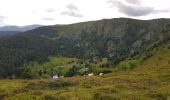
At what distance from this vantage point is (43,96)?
52406 mm

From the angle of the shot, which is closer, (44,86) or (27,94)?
(27,94)

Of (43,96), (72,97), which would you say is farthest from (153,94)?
(43,96)

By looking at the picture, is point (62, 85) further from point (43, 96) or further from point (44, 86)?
point (43, 96)

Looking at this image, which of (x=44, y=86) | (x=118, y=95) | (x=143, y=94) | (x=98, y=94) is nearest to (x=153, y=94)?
(x=143, y=94)

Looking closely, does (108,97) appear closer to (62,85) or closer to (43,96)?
(43,96)

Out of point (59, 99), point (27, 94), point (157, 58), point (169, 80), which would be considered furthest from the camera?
point (157, 58)

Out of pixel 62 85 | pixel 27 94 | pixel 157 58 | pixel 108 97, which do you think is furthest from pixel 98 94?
pixel 157 58

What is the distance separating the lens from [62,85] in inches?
2842

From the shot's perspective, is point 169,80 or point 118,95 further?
point 169,80

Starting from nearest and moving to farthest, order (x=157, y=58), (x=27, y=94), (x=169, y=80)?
Result: (x=27, y=94)
(x=169, y=80)
(x=157, y=58)

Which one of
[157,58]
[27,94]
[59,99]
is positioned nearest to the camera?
[59,99]

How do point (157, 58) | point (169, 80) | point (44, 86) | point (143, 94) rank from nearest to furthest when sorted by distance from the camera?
point (143, 94) → point (44, 86) → point (169, 80) → point (157, 58)

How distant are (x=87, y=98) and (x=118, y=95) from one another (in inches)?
256

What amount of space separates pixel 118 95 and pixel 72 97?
8514mm
